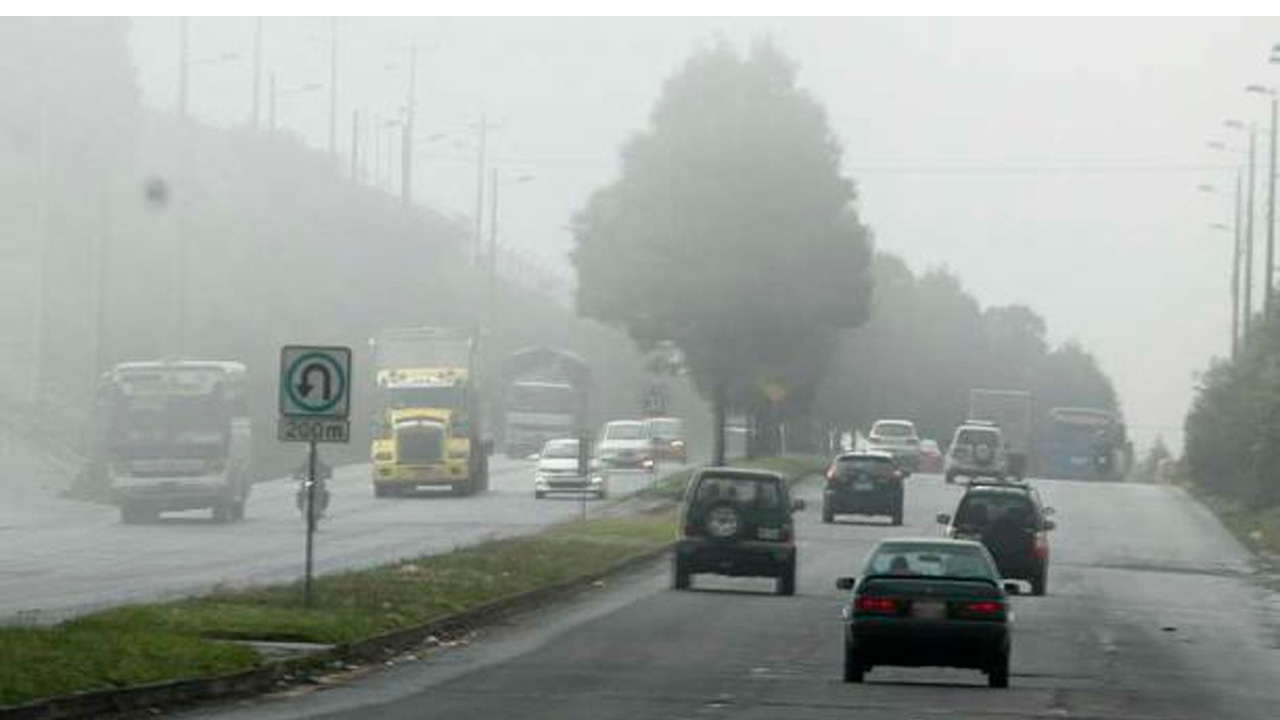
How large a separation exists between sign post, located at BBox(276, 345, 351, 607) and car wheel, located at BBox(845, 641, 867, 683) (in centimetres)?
621

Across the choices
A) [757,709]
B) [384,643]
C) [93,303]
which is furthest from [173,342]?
[757,709]

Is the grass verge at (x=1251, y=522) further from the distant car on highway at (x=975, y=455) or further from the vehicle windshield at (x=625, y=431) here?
the vehicle windshield at (x=625, y=431)

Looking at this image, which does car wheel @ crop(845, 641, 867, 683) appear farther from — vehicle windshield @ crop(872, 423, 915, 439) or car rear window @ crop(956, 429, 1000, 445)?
vehicle windshield @ crop(872, 423, 915, 439)

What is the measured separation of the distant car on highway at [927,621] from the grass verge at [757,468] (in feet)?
140

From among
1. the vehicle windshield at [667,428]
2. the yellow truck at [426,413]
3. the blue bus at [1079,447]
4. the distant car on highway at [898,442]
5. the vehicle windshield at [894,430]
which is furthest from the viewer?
the blue bus at [1079,447]

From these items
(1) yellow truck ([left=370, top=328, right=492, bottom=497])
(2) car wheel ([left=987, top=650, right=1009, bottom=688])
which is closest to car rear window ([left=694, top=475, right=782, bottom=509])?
(2) car wheel ([left=987, top=650, right=1009, bottom=688])

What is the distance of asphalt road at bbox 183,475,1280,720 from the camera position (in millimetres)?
26047

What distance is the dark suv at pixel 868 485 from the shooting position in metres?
69.6

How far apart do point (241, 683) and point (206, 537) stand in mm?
32945

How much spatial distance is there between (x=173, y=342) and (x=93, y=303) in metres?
25.2

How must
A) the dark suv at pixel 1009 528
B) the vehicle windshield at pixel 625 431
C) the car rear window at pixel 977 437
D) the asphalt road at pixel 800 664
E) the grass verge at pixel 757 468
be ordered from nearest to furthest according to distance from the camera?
the asphalt road at pixel 800 664
the dark suv at pixel 1009 528
the grass verge at pixel 757 468
the car rear window at pixel 977 437
the vehicle windshield at pixel 625 431

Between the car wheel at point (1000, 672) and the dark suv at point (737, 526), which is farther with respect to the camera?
the dark suv at point (737, 526)

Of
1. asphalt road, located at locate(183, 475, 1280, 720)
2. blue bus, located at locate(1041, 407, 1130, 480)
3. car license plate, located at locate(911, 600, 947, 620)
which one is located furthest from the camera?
blue bus, located at locate(1041, 407, 1130, 480)

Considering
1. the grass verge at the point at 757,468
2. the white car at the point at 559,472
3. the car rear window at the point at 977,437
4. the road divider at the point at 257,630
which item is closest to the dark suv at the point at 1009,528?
the road divider at the point at 257,630
